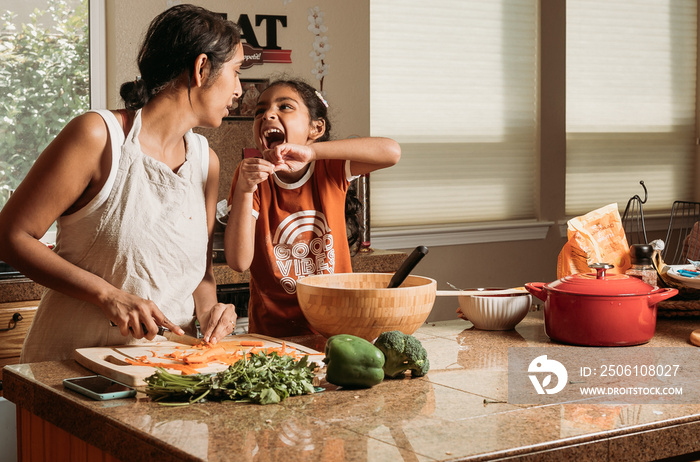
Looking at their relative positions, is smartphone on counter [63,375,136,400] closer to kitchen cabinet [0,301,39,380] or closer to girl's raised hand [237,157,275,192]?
girl's raised hand [237,157,275,192]

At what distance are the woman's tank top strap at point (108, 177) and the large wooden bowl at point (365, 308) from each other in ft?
1.36

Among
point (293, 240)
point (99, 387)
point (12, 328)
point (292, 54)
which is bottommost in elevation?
point (12, 328)

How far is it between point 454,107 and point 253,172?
2.94 m

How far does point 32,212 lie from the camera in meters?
1.42

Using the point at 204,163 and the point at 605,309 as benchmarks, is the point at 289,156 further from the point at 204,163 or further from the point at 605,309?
the point at 605,309

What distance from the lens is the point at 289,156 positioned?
5.91ft

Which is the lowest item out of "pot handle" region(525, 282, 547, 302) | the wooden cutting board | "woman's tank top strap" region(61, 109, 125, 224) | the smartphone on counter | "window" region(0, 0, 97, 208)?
the smartphone on counter

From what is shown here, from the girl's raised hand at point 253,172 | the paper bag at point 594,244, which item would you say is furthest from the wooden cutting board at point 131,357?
the paper bag at point 594,244

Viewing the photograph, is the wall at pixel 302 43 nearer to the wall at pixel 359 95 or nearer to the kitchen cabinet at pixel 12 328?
the wall at pixel 359 95

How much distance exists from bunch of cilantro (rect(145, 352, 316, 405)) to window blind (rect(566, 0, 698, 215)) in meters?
4.06

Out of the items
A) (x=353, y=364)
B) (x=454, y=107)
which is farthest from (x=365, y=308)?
(x=454, y=107)

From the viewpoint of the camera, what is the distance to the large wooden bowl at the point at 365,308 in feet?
4.63

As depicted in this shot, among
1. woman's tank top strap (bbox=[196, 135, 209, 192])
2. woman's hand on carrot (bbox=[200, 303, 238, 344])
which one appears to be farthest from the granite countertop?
woman's tank top strap (bbox=[196, 135, 209, 192])

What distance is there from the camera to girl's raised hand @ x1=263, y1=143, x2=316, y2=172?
1750mm
